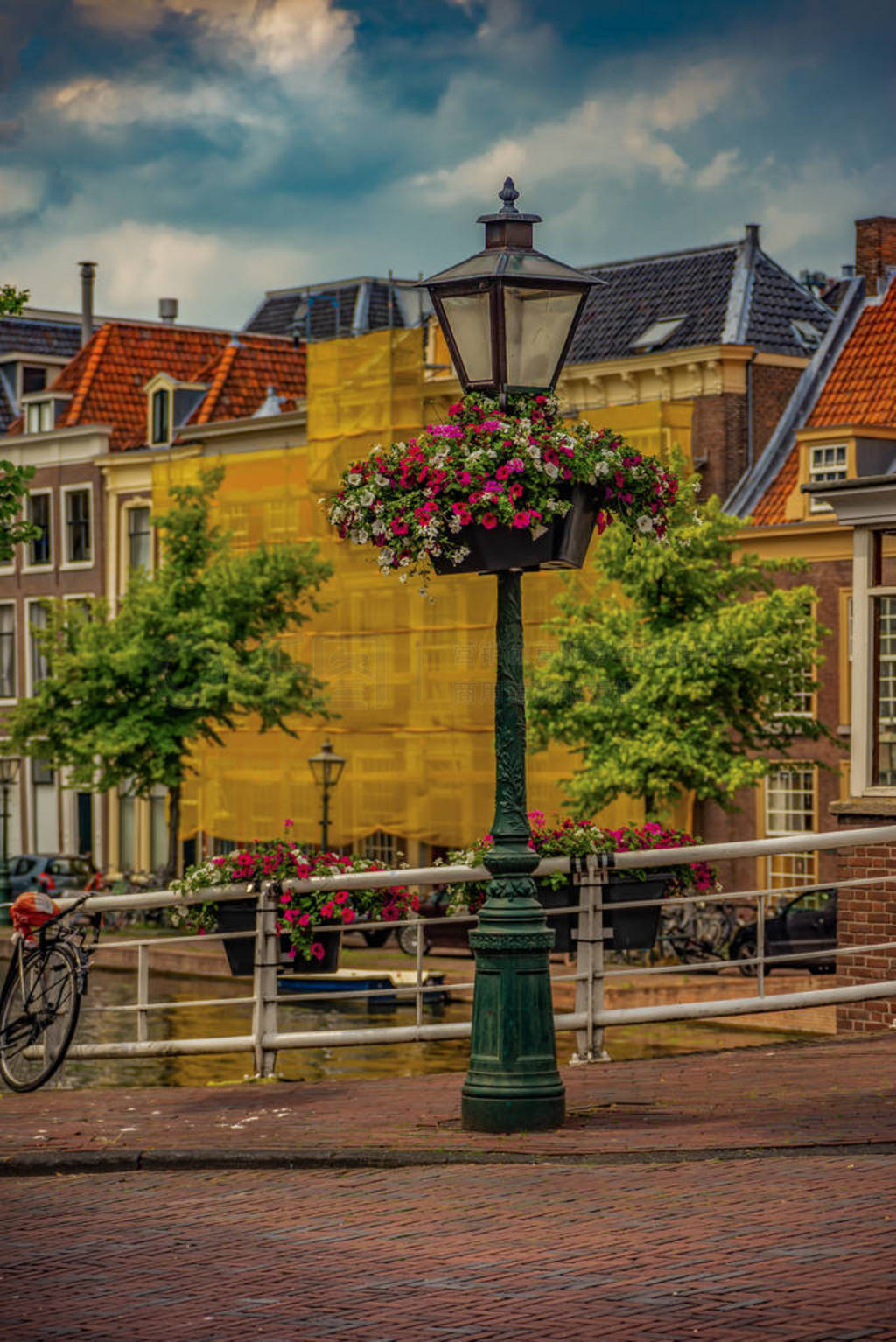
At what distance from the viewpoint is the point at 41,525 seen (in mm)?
51562

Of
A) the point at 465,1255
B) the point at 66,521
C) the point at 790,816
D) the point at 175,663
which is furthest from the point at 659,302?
the point at 465,1255

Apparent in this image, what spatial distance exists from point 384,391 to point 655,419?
6.45m

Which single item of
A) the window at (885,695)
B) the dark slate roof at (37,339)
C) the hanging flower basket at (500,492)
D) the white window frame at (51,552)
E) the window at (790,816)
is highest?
the dark slate roof at (37,339)

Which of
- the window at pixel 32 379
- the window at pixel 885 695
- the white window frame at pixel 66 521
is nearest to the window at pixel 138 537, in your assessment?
the white window frame at pixel 66 521

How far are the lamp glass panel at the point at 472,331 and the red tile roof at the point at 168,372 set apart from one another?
38.6 m

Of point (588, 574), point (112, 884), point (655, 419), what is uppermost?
point (655, 419)

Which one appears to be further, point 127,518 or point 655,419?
point 127,518

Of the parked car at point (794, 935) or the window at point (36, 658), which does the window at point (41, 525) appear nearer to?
the window at point (36, 658)

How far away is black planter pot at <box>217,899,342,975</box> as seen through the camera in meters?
12.9

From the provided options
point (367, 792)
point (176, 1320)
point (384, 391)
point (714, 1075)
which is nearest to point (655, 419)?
point (384, 391)

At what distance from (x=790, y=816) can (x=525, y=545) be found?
27.0 metres

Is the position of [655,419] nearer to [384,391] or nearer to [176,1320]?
[384,391]

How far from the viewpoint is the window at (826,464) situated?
36250 mm

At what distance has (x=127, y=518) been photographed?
163ft
